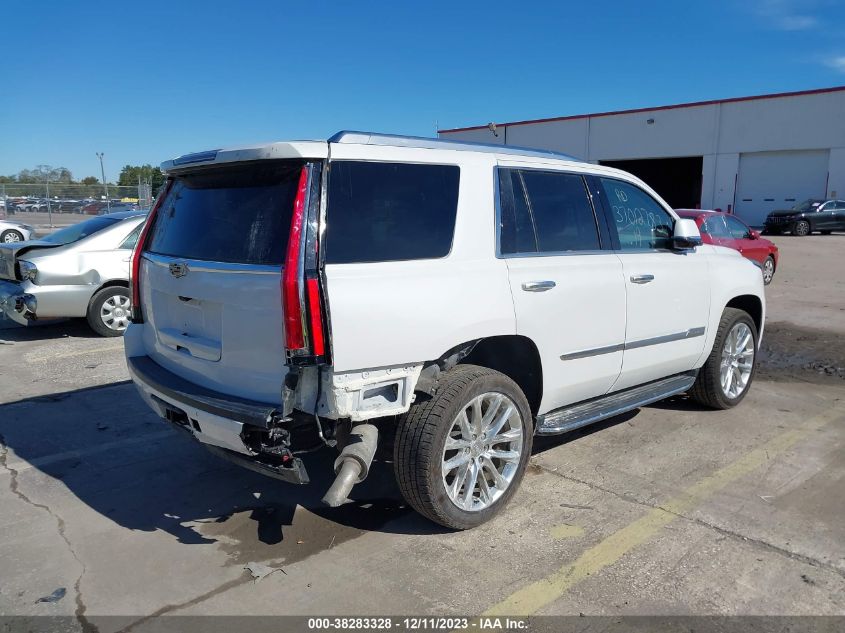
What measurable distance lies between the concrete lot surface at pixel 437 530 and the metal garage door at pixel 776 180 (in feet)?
108

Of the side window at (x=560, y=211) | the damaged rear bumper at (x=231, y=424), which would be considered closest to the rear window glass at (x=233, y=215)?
the damaged rear bumper at (x=231, y=424)

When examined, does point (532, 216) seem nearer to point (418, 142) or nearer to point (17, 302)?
point (418, 142)

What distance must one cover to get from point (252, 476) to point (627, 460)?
2567 millimetres

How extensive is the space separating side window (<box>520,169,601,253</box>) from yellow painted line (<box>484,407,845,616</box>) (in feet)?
5.47

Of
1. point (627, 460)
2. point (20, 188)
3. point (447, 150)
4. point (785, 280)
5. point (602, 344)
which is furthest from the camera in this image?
point (20, 188)

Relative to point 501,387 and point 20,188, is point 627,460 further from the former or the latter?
point 20,188

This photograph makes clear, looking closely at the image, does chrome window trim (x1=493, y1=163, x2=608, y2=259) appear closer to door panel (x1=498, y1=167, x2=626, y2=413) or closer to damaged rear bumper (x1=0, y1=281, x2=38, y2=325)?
door panel (x1=498, y1=167, x2=626, y2=413)

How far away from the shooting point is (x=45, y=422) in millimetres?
5469

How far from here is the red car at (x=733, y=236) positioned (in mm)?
12352

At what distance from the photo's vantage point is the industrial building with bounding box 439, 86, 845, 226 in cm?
3291

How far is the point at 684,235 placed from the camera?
4.89 m

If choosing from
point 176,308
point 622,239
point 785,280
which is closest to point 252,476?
point 176,308

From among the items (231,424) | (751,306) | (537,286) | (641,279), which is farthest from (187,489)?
(751,306)

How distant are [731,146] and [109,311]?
3532 cm
